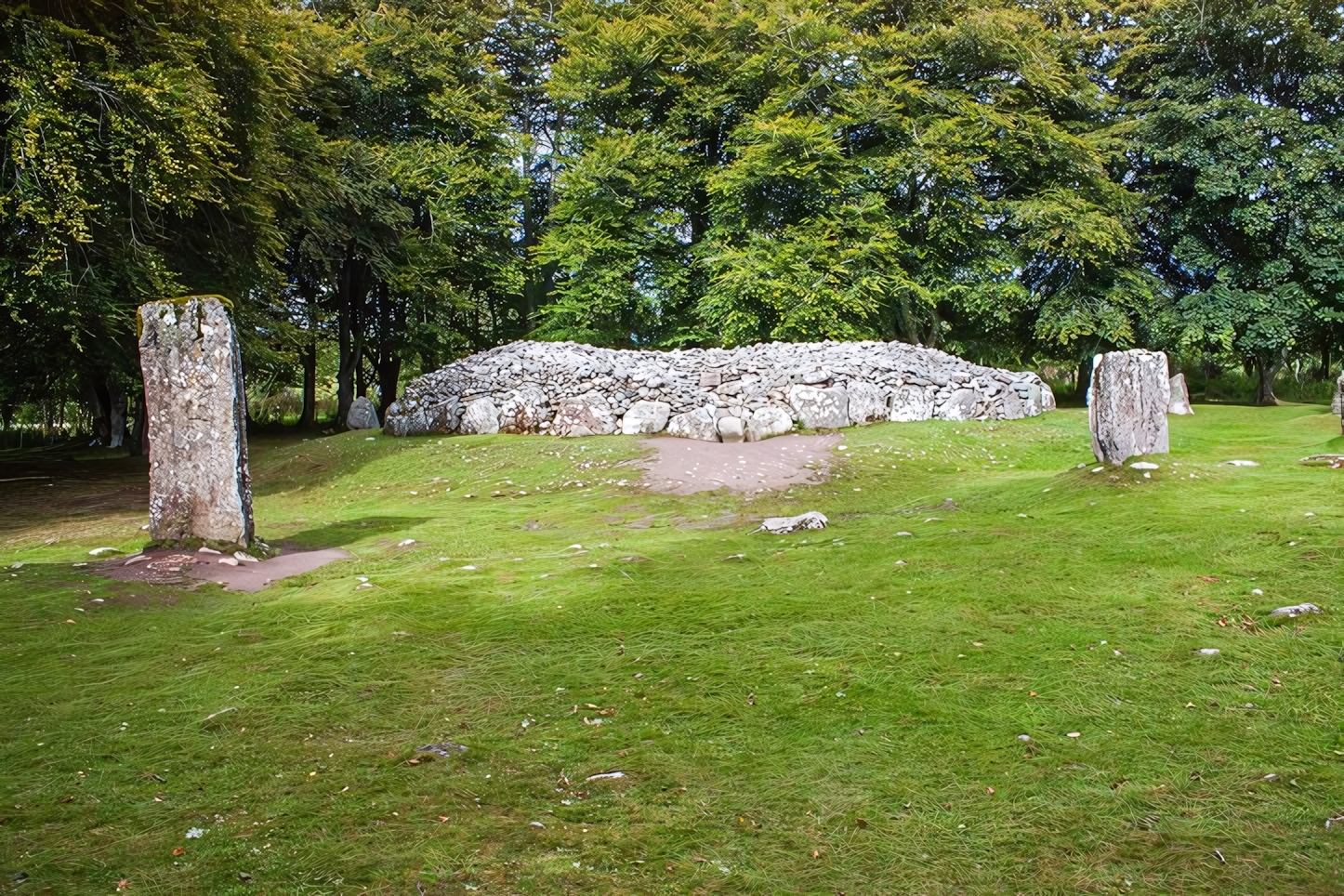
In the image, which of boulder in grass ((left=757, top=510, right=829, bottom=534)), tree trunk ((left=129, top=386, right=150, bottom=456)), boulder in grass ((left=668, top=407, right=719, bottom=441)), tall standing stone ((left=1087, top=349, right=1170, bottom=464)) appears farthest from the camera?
tree trunk ((left=129, top=386, right=150, bottom=456))

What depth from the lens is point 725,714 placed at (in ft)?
15.6

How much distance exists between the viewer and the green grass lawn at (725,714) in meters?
3.35

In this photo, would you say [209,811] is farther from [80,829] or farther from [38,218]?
[38,218]

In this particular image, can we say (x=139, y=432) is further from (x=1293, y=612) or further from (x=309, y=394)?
(x=1293, y=612)

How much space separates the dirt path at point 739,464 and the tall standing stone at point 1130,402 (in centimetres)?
436

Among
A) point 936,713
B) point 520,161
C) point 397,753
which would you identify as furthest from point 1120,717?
point 520,161

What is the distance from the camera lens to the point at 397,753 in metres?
4.34

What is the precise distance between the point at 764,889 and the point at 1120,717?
226 centimetres

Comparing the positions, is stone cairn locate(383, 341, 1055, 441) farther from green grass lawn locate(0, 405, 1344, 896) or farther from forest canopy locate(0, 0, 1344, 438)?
green grass lawn locate(0, 405, 1344, 896)

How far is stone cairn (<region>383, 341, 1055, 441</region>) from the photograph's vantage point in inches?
758

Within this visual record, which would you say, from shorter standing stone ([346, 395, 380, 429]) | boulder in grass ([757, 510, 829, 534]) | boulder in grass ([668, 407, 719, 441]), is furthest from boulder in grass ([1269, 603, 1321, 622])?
shorter standing stone ([346, 395, 380, 429])

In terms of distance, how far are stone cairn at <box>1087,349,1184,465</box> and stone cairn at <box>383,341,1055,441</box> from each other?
836 centimetres

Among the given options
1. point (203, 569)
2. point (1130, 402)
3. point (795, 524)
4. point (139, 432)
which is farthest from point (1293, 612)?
point (139, 432)

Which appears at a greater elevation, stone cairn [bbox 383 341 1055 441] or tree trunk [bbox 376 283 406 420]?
tree trunk [bbox 376 283 406 420]
